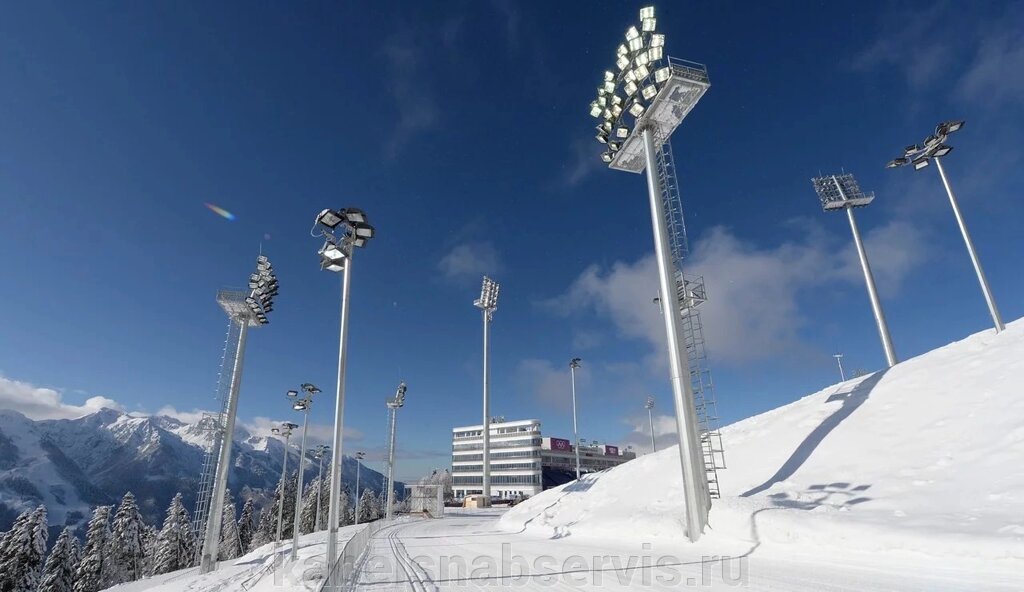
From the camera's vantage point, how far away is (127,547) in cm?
5819

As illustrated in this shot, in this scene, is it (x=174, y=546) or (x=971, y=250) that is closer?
(x=971, y=250)

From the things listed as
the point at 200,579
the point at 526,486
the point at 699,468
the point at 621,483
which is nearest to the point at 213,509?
the point at 200,579

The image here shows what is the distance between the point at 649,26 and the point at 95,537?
7757 centimetres

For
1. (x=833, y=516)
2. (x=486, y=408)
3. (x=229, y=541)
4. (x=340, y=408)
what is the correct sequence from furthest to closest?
(x=229, y=541) < (x=486, y=408) < (x=340, y=408) < (x=833, y=516)

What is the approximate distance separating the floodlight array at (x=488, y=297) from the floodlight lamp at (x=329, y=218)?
220 feet

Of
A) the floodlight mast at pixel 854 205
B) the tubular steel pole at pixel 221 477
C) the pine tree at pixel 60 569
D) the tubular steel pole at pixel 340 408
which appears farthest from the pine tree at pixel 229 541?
the floodlight mast at pixel 854 205

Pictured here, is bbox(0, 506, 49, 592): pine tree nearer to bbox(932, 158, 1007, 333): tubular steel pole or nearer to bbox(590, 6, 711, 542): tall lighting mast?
bbox(590, 6, 711, 542): tall lighting mast

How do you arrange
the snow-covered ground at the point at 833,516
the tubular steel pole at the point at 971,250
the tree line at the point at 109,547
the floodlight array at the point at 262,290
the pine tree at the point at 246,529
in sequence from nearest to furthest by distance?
the snow-covered ground at the point at 833,516, the tubular steel pole at the point at 971,250, the floodlight array at the point at 262,290, the tree line at the point at 109,547, the pine tree at the point at 246,529

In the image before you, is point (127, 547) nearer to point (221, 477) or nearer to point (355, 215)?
point (221, 477)

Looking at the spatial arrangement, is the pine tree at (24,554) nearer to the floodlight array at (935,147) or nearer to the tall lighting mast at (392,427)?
the tall lighting mast at (392,427)

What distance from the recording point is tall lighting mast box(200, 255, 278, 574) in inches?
1123

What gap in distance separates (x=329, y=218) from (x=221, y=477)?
24231 mm

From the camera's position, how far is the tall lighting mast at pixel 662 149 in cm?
1484

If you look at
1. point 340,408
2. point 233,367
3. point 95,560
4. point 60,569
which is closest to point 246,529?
point 95,560
